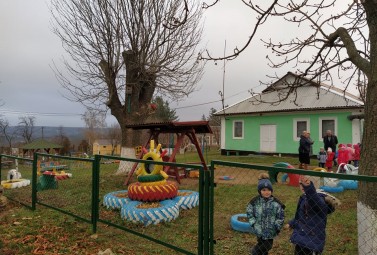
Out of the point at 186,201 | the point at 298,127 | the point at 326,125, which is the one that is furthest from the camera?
the point at 298,127

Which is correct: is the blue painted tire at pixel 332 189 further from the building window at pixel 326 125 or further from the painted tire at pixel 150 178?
the building window at pixel 326 125

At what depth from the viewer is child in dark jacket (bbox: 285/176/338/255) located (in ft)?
10.3

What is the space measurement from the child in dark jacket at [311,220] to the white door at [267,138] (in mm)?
16813

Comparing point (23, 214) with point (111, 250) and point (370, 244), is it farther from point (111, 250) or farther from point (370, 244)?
point (370, 244)

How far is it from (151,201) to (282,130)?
1410cm

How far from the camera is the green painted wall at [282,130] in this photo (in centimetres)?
1688

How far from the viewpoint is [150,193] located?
6523 mm

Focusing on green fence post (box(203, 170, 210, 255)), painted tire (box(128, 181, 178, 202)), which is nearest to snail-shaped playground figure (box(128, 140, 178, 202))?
painted tire (box(128, 181, 178, 202))

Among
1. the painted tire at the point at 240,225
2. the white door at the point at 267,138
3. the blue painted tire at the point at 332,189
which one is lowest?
the painted tire at the point at 240,225

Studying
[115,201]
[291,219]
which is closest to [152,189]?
[115,201]

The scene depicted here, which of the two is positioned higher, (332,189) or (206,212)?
(206,212)

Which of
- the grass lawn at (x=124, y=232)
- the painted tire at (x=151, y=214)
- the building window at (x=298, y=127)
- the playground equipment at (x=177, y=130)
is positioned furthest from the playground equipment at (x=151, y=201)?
the building window at (x=298, y=127)

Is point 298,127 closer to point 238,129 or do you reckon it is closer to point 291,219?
point 238,129

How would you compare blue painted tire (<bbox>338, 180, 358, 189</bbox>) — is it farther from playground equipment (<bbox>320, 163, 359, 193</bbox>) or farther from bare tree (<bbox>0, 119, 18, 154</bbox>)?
bare tree (<bbox>0, 119, 18, 154</bbox>)
